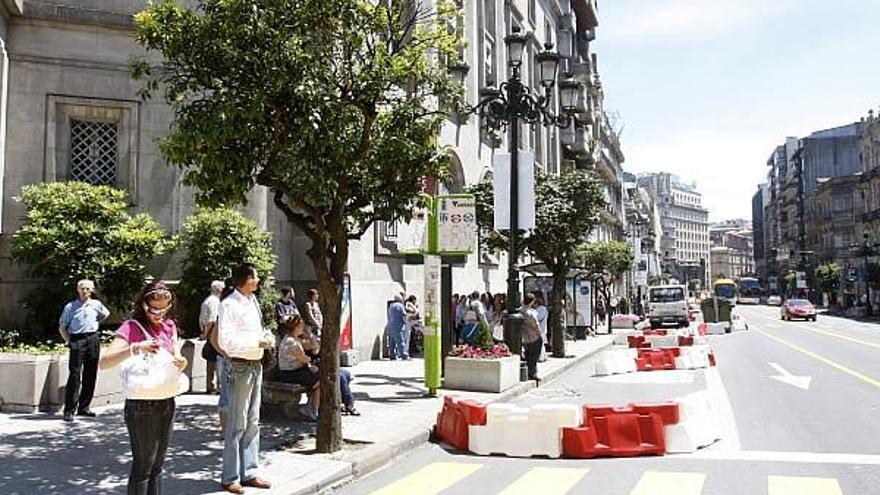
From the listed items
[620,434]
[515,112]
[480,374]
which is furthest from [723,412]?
[515,112]

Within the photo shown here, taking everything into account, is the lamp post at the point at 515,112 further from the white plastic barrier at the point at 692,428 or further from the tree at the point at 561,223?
the white plastic barrier at the point at 692,428

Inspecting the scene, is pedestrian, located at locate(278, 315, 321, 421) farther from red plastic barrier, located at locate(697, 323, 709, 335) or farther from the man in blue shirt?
red plastic barrier, located at locate(697, 323, 709, 335)

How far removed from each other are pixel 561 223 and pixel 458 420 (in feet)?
42.5

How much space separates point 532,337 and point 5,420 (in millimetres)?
10000

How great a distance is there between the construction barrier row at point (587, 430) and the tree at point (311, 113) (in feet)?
6.46

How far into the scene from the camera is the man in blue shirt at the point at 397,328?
2073 centimetres

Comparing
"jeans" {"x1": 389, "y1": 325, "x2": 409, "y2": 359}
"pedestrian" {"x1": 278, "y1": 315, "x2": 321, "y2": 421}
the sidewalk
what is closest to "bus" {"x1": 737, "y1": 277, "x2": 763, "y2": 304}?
"jeans" {"x1": 389, "y1": 325, "x2": 409, "y2": 359}

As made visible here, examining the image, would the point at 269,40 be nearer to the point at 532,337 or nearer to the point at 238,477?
the point at 238,477

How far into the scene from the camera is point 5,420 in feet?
32.4

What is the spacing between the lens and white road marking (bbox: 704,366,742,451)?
9.55 metres

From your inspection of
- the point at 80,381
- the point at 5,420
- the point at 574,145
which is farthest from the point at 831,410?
the point at 574,145

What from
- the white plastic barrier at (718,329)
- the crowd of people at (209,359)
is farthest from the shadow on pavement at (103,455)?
the white plastic barrier at (718,329)

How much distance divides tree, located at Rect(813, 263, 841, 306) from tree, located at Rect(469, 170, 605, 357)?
7439 centimetres

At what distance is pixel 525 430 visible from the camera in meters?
9.19
